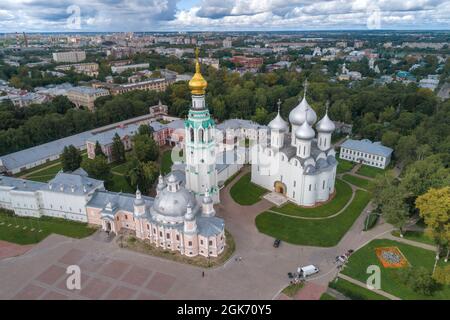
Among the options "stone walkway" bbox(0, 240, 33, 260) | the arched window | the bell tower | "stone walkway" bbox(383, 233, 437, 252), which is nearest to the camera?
"stone walkway" bbox(0, 240, 33, 260)

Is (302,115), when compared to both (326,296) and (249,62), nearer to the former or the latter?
(326,296)

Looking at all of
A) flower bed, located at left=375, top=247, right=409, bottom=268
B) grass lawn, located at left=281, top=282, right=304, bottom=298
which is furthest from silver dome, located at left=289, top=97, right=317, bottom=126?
grass lawn, located at left=281, top=282, right=304, bottom=298

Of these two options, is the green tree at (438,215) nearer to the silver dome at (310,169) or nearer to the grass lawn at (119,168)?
the silver dome at (310,169)

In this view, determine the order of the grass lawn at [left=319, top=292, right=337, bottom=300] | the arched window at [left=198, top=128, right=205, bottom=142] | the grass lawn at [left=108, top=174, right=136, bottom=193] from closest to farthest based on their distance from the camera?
the grass lawn at [left=319, top=292, right=337, bottom=300] < the arched window at [left=198, top=128, right=205, bottom=142] < the grass lawn at [left=108, top=174, right=136, bottom=193]

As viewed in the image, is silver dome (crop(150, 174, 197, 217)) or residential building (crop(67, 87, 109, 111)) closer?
silver dome (crop(150, 174, 197, 217))

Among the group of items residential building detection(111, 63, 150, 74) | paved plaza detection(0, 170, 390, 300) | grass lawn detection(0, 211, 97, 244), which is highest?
residential building detection(111, 63, 150, 74)

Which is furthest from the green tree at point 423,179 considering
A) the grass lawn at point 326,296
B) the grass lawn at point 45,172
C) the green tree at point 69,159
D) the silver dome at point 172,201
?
the grass lawn at point 45,172

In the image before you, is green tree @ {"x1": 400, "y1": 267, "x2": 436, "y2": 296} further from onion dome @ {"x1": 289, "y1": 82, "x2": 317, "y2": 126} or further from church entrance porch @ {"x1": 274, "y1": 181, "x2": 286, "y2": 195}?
onion dome @ {"x1": 289, "y1": 82, "x2": 317, "y2": 126}

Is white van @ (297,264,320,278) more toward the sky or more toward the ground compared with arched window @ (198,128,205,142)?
more toward the ground
